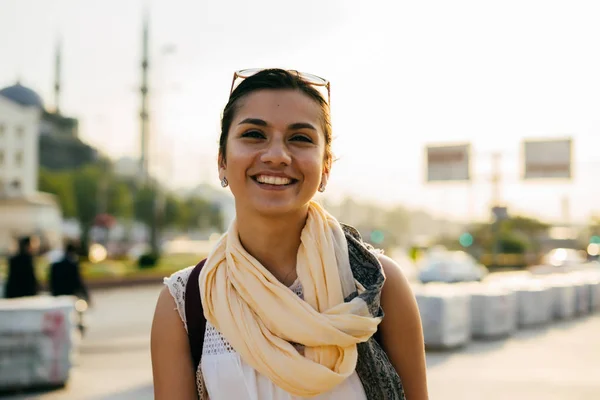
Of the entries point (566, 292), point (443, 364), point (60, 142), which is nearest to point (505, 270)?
point (566, 292)

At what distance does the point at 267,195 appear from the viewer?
2.11 meters

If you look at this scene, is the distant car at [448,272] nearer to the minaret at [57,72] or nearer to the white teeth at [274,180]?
the white teeth at [274,180]

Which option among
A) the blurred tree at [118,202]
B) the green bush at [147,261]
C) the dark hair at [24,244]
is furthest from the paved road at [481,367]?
the blurred tree at [118,202]

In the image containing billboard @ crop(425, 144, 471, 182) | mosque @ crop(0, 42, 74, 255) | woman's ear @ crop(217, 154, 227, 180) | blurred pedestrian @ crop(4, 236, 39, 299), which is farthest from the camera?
mosque @ crop(0, 42, 74, 255)

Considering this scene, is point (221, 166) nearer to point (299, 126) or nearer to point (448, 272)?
point (299, 126)

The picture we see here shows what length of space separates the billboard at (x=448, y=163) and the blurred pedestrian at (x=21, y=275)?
3204 centimetres

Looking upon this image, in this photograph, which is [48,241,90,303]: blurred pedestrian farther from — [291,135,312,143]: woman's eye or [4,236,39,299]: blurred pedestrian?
[291,135,312,143]: woman's eye

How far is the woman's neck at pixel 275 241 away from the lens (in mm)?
2205

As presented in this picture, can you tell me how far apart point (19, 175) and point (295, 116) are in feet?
226

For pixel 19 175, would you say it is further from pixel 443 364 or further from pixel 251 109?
pixel 251 109

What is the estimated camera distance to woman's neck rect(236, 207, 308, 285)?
Answer: 7.23 feet

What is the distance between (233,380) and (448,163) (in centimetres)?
3947

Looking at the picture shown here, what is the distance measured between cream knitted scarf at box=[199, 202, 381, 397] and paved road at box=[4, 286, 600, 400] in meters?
6.02

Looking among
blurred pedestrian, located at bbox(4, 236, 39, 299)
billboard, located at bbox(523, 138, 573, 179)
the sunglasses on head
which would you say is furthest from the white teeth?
billboard, located at bbox(523, 138, 573, 179)
